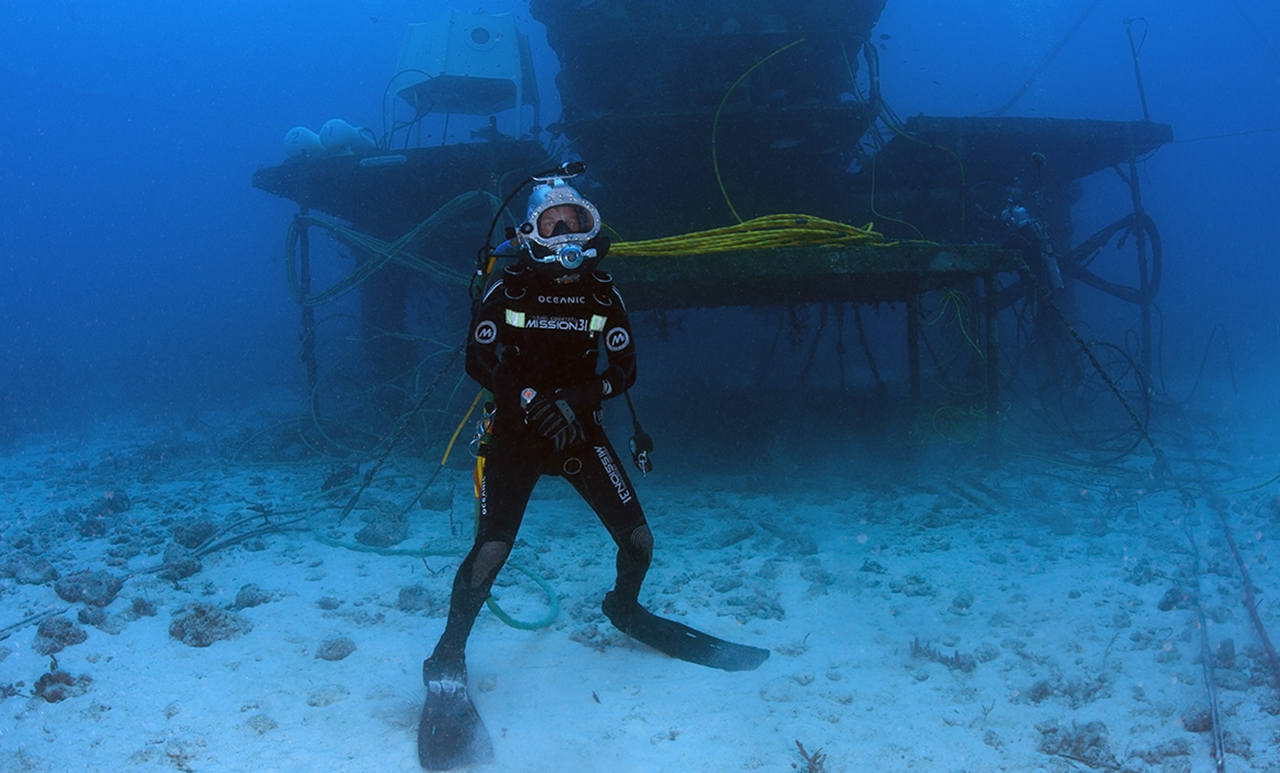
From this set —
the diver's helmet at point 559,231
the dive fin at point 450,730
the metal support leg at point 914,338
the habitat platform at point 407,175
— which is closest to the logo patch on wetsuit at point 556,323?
the diver's helmet at point 559,231

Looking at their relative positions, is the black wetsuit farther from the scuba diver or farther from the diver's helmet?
the diver's helmet

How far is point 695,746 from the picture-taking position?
2.79 m

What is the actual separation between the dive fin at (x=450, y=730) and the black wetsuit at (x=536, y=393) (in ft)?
0.40

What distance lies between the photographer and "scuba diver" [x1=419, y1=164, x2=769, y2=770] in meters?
3.05

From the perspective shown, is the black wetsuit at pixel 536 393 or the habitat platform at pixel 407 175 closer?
the black wetsuit at pixel 536 393

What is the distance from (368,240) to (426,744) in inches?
279

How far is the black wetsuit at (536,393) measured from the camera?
309cm

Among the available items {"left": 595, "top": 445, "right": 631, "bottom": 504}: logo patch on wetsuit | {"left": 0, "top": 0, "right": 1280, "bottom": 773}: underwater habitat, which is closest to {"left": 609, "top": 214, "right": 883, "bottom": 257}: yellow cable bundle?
{"left": 0, "top": 0, "right": 1280, "bottom": 773}: underwater habitat

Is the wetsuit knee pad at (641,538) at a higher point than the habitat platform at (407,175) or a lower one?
lower

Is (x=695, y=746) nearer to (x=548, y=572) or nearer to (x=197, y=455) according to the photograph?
(x=548, y=572)

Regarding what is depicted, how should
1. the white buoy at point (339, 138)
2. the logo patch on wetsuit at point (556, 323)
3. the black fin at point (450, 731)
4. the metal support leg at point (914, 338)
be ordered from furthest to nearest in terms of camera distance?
1. the white buoy at point (339, 138)
2. the metal support leg at point (914, 338)
3. the logo patch on wetsuit at point (556, 323)
4. the black fin at point (450, 731)

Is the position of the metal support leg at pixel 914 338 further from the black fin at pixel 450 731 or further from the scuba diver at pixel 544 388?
the black fin at pixel 450 731

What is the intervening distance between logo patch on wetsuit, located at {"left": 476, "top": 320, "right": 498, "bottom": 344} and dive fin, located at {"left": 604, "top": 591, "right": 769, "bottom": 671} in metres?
1.62

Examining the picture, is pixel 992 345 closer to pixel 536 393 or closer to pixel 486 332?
pixel 536 393
